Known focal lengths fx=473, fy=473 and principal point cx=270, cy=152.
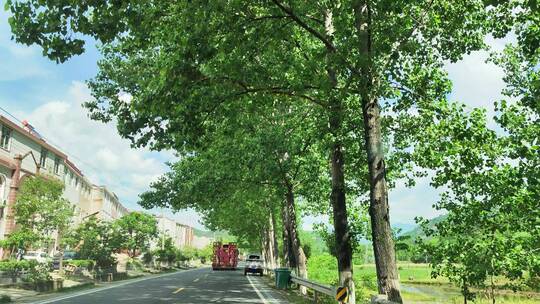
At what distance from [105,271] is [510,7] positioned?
2858 cm

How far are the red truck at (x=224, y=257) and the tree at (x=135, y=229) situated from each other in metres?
12.0

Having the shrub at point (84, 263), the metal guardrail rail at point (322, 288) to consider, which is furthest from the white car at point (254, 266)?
the metal guardrail rail at point (322, 288)

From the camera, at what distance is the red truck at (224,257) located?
192ft

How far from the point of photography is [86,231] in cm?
3297

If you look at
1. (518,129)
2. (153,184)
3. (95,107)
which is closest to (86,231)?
(153,184)

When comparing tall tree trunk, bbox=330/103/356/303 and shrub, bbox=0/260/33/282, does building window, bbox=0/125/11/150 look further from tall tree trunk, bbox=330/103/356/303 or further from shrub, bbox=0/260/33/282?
tall tree trunk, bbox=330/103/356/303

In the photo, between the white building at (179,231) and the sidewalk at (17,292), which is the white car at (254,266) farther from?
the white building at (179,231)

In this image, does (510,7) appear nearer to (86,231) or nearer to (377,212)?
(377,212)

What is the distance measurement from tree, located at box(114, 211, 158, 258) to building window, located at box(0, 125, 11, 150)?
1013 centimetres

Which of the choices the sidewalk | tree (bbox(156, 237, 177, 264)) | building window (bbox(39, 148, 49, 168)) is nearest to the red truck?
tree (bbox(156, 237, 177, 264))

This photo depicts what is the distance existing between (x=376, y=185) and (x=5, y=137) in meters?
31.7

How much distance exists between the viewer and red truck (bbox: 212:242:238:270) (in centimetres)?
5862

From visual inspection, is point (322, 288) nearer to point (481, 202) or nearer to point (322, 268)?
point (481, 202)

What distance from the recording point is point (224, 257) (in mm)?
58562
